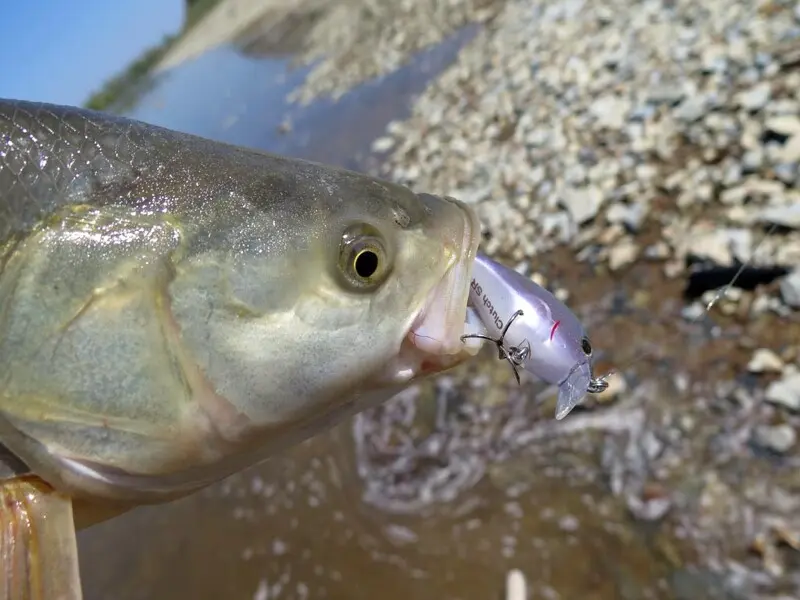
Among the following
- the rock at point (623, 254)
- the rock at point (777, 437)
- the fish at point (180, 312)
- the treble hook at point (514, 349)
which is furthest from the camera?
the rock at point (623, 254)

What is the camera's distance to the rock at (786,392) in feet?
9.77

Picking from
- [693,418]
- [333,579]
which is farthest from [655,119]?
[333,579]

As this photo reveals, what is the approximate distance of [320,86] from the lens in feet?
47.4

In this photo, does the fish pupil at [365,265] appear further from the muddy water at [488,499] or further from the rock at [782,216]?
the rock at [782,216]

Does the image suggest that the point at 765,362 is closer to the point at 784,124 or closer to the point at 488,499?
the point at 488,499

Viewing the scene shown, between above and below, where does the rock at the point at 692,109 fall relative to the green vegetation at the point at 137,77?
above

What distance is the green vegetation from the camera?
33281 mm

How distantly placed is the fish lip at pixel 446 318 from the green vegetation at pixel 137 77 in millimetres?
30901

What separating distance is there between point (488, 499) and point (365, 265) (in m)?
2.36

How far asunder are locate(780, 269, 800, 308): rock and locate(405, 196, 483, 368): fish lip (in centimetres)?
240

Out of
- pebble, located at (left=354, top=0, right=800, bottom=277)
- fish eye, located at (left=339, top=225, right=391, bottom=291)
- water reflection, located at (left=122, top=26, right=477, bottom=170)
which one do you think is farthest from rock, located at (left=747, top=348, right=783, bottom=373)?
water reflection, located at (left=122, top=26, right=477, bottom=170)

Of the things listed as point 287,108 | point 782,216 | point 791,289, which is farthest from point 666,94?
point 287,108

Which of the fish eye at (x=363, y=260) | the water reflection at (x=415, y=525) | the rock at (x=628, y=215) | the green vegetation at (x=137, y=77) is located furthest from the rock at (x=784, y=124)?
the green vegetation at (x=137, y=77)

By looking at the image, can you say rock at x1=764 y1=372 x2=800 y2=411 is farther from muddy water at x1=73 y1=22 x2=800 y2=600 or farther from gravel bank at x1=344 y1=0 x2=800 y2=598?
muddy water at x1=73 y1=22 x2=800 y2=600
